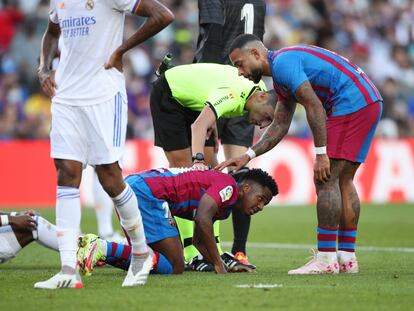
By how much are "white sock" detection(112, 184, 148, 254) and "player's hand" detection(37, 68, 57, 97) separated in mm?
873

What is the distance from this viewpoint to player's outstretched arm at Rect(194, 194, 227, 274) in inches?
307

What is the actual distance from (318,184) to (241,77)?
1266 millimetres

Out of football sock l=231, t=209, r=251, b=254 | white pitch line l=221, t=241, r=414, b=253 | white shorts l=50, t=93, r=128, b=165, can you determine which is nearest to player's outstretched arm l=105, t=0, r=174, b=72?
white shorts l=50, t=93, r=128, b=165

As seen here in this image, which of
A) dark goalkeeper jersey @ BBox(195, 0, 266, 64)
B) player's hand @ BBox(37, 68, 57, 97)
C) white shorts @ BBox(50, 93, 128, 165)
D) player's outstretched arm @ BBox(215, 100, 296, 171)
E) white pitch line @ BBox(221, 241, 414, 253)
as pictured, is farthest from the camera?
white pitch line @ BBox(221, 241, 414, 253)

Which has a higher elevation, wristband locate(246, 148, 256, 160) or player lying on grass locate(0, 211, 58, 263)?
wristband locate(246, 148, 256, 160)

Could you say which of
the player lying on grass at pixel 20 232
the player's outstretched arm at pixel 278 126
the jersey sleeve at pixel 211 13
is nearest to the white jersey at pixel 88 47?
the player lying on grass at pixel 20 232

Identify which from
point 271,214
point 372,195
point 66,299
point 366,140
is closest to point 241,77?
point 366,140

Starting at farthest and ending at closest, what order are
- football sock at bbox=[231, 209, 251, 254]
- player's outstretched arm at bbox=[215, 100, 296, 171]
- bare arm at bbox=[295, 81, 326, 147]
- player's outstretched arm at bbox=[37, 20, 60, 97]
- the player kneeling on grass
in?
football sock at bbox=[231, 209, 251, 254], player's outstretched arm at bbox=[215, 100, 296, 171], the player kneeling on grass, bare arm at bbox=[295, 81, 326, 147], player's outstretched arm at bbox=[37, 20, 60, 97]

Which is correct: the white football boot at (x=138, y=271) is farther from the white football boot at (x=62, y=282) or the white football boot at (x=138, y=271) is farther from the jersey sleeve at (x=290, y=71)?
the jersey sleeve at (x=290, y=71)

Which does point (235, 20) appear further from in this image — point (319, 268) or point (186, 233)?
point (319, 268)

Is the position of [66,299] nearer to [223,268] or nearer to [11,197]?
[223,268]

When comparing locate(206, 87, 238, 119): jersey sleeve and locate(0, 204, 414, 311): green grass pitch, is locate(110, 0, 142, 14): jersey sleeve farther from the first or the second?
locate(0, 204, 414, 311): green grass pitch

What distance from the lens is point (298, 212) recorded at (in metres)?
17.3

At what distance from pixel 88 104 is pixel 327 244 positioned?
2.55 metres
